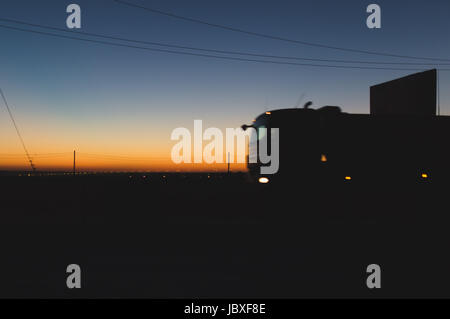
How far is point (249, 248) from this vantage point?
649 cm

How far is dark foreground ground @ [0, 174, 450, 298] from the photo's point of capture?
15.0 ft

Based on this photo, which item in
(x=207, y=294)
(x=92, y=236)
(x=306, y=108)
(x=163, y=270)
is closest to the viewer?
(x=207, y=294)

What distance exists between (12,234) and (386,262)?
7436 mm

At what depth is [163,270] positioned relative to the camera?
521 centimetres

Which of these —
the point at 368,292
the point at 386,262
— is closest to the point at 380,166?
the point at 386,262

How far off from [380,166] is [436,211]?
211cm

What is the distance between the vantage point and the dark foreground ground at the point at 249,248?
4.56 meters

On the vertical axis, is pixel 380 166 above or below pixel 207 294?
above

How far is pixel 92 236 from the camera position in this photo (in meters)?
7.36
